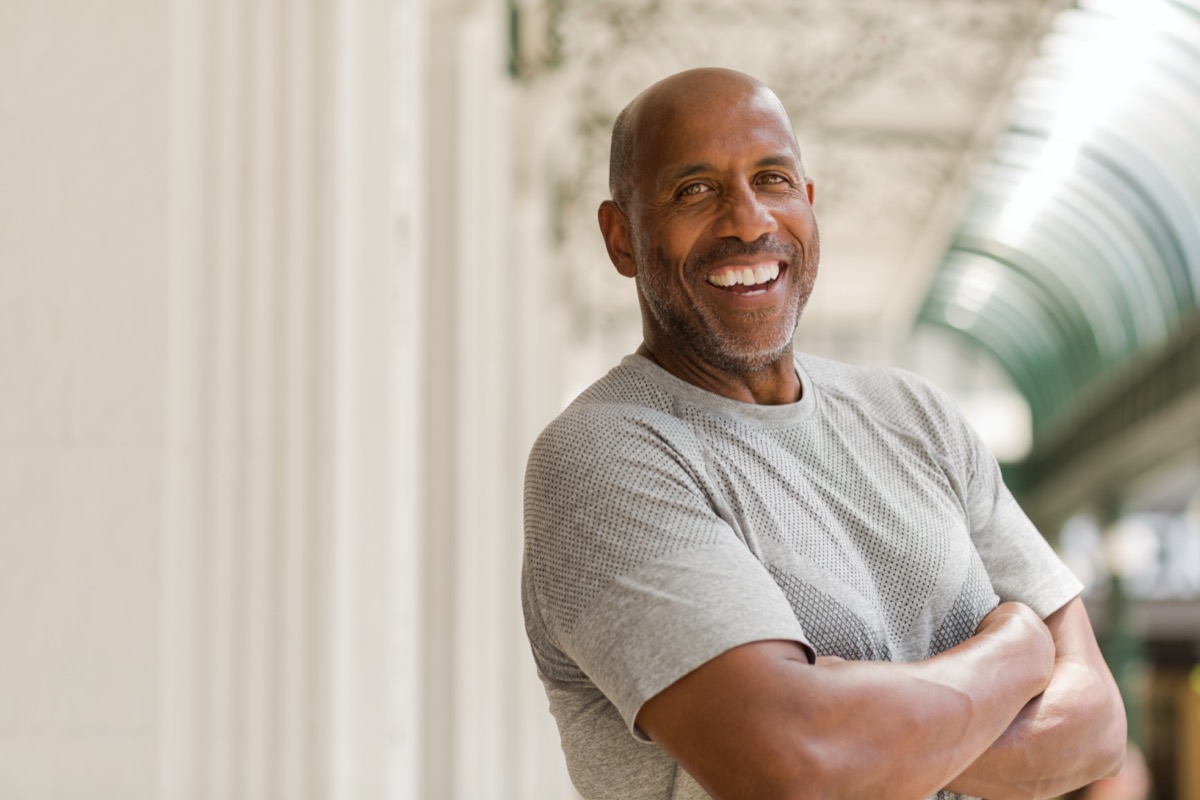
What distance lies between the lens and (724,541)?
1.60m

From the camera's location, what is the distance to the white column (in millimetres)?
2666

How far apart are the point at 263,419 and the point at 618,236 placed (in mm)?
1062

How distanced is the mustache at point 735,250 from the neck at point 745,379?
12cm

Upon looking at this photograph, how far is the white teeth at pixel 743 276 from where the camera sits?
68.6 inches

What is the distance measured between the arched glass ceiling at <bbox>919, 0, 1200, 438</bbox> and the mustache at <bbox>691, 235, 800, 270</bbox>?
8.06 metres

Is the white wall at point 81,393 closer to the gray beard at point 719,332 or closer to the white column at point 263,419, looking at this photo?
the white column at point 263,419

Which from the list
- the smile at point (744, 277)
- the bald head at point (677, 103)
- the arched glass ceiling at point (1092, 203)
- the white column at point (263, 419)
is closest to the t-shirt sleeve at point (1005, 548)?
the smile at point (744, 277)

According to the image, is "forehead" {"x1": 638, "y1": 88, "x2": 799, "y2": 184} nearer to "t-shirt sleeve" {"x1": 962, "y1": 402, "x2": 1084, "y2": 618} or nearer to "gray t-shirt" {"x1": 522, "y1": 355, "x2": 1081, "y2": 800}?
"gray t-shirt" {"x1": 522, "y1": 355, "x2": 1081, "y2": 800}

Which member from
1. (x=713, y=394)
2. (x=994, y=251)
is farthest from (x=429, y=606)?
(x=994, y=251)

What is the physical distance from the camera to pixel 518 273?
903cm

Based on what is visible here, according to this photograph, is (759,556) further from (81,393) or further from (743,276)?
(81,393)

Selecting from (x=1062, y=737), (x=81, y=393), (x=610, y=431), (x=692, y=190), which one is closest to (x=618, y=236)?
(x=692, y=190)

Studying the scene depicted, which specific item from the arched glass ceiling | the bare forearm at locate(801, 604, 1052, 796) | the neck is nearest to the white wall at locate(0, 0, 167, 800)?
the neck

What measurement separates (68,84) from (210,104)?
232 mm
